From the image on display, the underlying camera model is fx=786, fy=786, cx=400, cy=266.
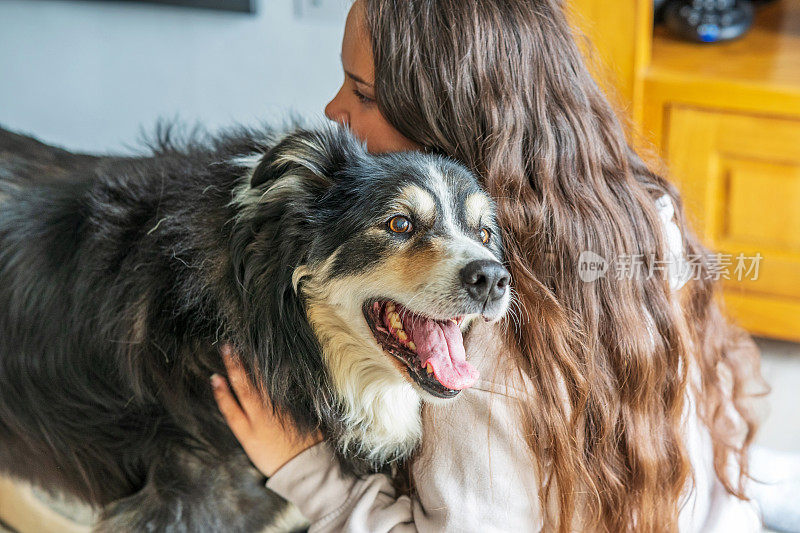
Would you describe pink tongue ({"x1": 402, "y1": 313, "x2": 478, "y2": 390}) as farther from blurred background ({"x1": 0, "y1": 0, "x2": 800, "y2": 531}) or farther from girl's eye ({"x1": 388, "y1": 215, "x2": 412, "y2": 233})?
blurred background ({"x1": 0, "y1": 0, "x2": 800, "y2": 531})

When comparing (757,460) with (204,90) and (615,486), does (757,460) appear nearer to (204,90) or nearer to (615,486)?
(615,486)

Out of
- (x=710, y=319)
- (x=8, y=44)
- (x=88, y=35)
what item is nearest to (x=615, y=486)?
(x=710, y=319)

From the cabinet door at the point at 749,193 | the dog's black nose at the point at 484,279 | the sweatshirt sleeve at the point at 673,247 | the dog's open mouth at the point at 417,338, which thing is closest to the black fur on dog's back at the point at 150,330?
the dog's open mouth at the point at 417,338

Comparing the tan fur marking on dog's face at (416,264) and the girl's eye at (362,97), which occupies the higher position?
the girl's eye at (362,97)

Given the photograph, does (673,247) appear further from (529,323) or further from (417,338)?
(417,338)

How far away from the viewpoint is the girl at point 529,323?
1143mm

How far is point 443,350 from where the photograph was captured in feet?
3.74

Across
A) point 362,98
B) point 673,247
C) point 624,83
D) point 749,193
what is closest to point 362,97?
point 362,98

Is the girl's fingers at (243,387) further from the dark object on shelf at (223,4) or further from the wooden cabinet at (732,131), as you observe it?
the dark object on shelf at (223,4)

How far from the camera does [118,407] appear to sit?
48.6 inches

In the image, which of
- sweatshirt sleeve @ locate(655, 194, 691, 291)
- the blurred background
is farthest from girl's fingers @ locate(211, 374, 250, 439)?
the blurred background

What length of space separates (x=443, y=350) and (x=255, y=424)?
12.5 inches

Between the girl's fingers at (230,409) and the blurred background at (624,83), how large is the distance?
1.16 metres

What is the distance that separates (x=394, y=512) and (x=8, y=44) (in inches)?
91.2
